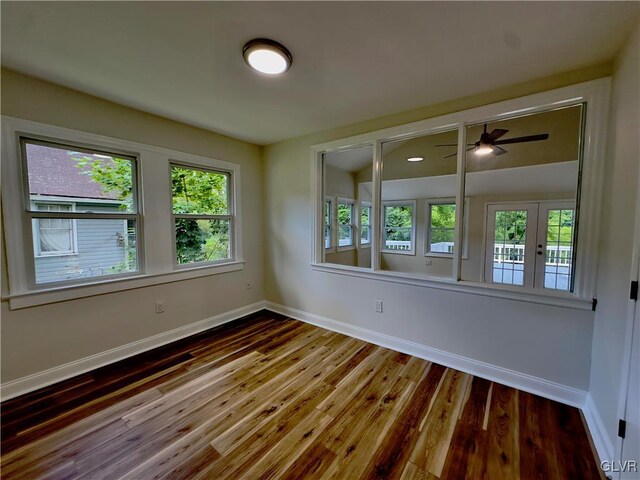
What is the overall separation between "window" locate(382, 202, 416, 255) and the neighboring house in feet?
15.3

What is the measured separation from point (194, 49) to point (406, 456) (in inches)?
112

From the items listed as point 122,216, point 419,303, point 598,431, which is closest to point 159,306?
point 122,216

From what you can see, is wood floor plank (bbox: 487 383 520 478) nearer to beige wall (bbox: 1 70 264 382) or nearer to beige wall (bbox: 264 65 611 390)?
beige wall (bbox: 264 65 611 390)

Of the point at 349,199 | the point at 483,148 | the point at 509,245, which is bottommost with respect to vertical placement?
the point at 509,245

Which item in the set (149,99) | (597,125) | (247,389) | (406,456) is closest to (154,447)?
(247,389)

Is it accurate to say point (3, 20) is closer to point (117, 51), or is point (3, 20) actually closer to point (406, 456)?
point (117, 51)

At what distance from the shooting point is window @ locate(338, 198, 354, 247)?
458 centimetres

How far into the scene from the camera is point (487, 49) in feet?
5.50

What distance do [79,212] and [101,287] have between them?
0.70 m

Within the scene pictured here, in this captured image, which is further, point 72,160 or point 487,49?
point 72,160

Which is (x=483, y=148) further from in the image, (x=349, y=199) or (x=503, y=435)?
(x=503, y=435)

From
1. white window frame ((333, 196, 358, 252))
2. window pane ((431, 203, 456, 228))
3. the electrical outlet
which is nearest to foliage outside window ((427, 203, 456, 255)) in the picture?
window pane ((431, 203, 456, 228))

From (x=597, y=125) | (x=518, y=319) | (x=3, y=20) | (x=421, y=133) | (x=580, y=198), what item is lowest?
(x=518, y=319)

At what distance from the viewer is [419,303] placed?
8.68 ft
